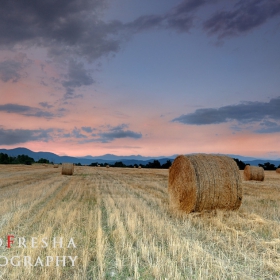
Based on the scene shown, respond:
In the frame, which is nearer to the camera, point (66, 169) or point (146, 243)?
point (146, 243)

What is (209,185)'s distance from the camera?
28.6 feet

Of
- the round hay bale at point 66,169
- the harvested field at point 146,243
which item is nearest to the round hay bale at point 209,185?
the harvested field at point 146,243

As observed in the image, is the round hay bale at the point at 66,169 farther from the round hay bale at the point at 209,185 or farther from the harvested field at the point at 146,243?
the round hay bale at the point at 209,185

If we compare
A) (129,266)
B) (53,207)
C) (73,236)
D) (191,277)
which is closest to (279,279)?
(191,277)

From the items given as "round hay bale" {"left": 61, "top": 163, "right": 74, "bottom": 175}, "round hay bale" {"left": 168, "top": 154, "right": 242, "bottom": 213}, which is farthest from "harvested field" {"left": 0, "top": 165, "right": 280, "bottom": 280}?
"round hay bale" {"left": 61, "top": 163, "right": 74, "bottom": 175}

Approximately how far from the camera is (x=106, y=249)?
5195 mm

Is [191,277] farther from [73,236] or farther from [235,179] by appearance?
[235,179]

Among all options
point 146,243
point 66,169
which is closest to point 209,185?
point 146,243

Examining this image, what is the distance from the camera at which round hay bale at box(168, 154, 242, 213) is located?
28.2ft

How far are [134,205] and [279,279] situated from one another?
19.6ft

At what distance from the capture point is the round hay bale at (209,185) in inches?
338

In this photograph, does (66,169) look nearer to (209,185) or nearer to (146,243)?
(209,185)

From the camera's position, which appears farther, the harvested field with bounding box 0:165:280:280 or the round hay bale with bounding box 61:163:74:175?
the round hay bale with bounding box 61:163:74:175

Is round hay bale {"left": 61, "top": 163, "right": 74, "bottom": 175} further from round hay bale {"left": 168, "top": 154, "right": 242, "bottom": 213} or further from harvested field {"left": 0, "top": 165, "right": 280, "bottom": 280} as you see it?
round hay bale {"left": 168, "top": 154, "right": 242, "bottom": 213}
